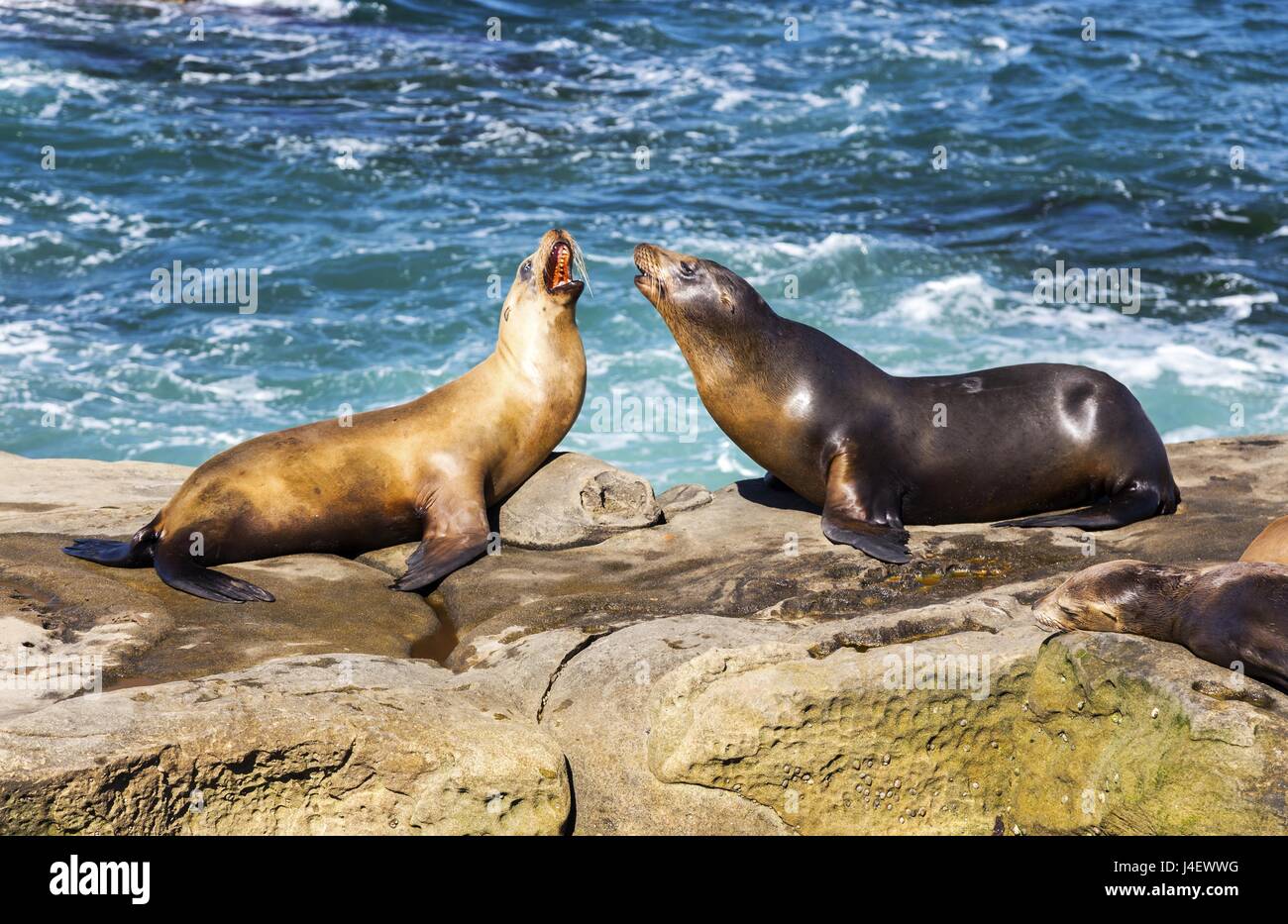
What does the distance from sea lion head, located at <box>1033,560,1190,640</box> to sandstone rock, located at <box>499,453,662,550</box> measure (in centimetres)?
221

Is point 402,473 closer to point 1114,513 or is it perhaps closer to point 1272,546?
point 1114,513

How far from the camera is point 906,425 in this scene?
7004 mm

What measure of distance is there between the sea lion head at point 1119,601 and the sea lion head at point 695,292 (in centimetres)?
239

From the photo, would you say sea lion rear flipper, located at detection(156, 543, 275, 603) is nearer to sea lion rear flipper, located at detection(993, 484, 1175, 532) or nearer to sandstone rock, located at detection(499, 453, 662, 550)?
sandstone rock, located at detection(499, 453, 662, 550)

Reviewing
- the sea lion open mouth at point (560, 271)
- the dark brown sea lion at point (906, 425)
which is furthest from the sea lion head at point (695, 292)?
the sea lion open mouth at point (560, 271)

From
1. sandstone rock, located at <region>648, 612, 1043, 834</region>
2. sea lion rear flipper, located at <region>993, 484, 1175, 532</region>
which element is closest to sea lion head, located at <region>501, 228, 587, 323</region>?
sea lion rear flipper, located at <region>993, 484, 1175, 532</region>

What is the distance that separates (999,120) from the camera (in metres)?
19.4

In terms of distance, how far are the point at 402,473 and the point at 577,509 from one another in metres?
0.84

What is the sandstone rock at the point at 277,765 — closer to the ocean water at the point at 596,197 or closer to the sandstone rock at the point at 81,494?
the sandstone rock at the point at 81,494

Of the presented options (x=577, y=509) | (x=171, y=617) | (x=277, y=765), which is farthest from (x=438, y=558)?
(x=277, y=765)

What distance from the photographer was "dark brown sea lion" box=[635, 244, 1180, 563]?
6.94 m

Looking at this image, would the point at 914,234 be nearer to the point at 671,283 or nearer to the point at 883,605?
the point at 671,283

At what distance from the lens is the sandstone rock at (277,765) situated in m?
4.14

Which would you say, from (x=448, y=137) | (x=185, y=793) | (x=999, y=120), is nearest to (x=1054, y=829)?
A: (x=185, y=793)
